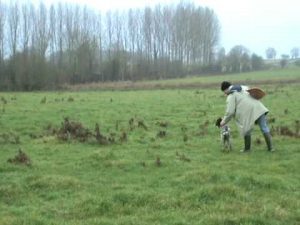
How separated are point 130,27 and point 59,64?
96.7 ft

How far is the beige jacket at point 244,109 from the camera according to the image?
46.9ft

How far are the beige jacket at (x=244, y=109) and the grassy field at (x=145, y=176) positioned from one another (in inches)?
33.6

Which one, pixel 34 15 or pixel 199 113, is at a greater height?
pixel 34 15

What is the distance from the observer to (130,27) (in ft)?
349

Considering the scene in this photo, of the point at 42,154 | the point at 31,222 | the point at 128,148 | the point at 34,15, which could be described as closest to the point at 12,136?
the point at 42,154

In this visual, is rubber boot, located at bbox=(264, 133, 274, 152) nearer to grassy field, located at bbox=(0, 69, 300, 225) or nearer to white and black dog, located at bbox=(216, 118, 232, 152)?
grassy field, located at bbox=(0, 69, 300, 225)

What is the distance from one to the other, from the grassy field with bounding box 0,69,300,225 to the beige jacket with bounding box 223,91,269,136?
85cm

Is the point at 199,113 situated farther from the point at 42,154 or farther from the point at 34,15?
the point at 34,15

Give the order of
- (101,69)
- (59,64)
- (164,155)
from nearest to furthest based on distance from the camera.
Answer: (164,155), (59,64), (101,69)

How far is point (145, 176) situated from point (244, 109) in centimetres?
437

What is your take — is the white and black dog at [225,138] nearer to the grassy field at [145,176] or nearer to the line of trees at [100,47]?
the grassy field at [145,176]

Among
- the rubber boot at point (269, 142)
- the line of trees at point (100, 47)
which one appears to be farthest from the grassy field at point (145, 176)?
the line of trees at point (100, 47)

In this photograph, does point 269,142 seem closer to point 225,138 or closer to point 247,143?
point 247,143

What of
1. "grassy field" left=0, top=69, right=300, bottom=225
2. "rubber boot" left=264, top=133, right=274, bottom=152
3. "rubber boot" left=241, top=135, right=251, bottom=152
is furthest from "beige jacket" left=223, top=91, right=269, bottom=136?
"grassy field" left=0, top=69, right=300, bottom=225
